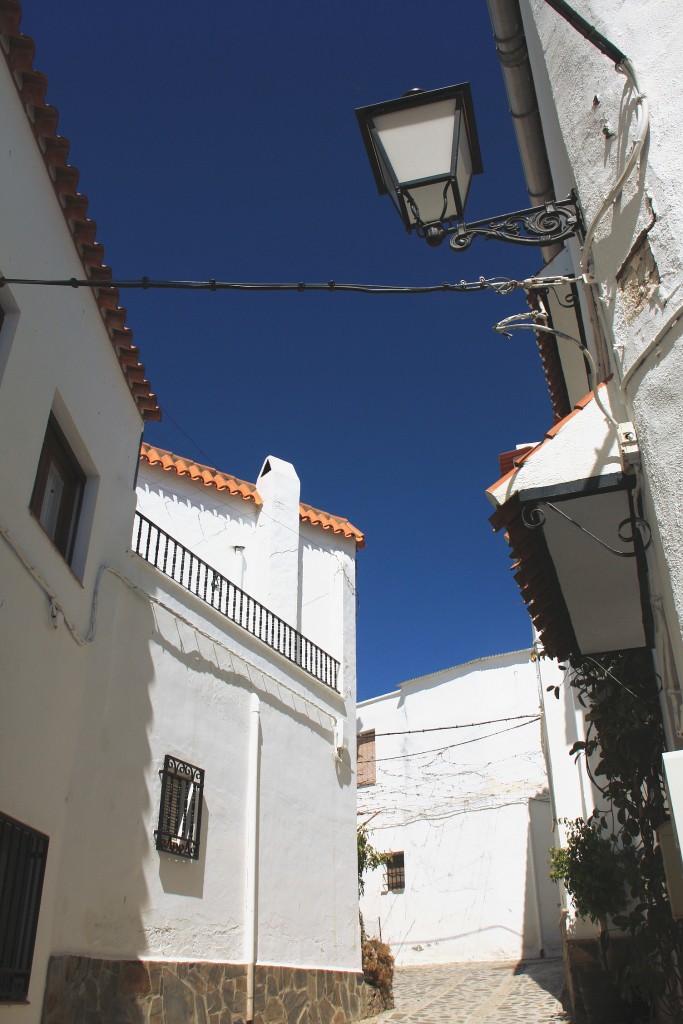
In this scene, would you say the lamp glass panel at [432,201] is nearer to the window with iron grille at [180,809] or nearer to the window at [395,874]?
the window with iron grille at [180,809]

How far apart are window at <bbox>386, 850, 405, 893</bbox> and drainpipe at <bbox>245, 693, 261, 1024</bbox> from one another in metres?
10.3

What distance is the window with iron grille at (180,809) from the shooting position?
7.79 metres

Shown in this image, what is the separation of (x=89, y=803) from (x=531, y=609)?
4301 millimetres

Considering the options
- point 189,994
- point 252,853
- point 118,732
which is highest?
point 118,732

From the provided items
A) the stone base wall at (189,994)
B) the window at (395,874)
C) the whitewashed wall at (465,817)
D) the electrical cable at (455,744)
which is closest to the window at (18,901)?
the stone base wall at (189,994)

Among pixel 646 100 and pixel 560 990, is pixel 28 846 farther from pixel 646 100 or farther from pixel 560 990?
pixel 560 990

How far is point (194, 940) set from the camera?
25.6 ft

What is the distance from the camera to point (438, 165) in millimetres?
3619

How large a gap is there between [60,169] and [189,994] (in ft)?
23.9

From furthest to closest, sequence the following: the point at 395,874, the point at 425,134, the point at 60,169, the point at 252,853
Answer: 1. the point at 395,874
2. the point at 252,853
3. the point at 60,169
4. the point at 425,134

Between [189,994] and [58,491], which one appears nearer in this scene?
[58,491]

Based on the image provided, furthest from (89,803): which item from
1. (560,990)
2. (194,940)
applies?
(560,990)

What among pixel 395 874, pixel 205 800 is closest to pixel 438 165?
pixel 205 800

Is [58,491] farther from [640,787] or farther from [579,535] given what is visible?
[640,787]
